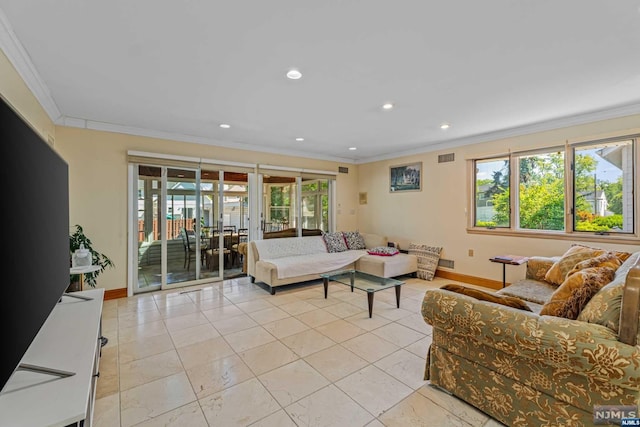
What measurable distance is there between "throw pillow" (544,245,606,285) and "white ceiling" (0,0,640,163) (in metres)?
1.59

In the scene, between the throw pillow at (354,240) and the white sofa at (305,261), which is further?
the throw pillow at (354,240)

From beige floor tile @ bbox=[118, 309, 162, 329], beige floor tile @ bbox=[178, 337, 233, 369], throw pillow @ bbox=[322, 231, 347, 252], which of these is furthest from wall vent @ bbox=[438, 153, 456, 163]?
beige floor tile @ bbox=[118, 309, 162, 329]

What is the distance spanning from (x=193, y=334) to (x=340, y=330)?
1509 mm

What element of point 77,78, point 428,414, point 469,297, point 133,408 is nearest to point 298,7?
point 469,297

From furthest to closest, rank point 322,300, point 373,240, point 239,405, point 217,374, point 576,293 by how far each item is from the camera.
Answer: point 373,240, point 322,300, point 217,374, point 239,405, point 576,293

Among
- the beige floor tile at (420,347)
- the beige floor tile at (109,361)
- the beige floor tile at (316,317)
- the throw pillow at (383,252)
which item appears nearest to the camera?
the beige floor tile at (109,361)

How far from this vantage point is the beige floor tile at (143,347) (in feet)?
7.88

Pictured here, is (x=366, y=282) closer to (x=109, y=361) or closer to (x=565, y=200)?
(x=109, y=361)

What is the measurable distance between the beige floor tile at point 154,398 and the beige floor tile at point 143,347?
1.59 ft

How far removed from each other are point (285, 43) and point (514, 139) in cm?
382

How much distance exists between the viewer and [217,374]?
2146 millimetres

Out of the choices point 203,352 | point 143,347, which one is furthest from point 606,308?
point 143,347

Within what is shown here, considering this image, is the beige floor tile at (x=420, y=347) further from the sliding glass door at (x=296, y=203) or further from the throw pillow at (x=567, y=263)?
the sliding glass door at (x=296, y=203)

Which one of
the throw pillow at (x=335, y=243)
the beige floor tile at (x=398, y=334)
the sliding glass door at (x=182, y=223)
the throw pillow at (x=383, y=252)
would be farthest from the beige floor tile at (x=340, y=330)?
the sliding glass door at (x=182, y=223)
